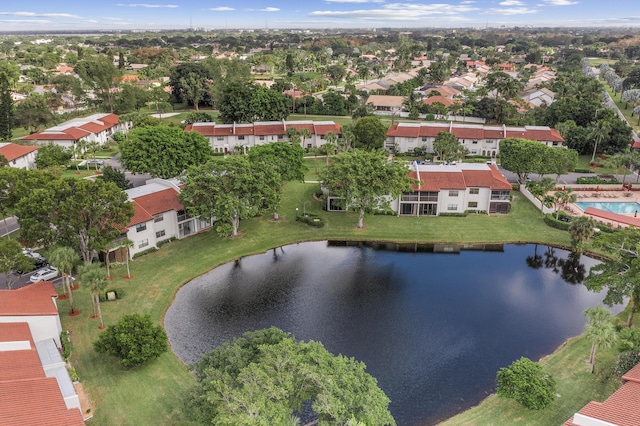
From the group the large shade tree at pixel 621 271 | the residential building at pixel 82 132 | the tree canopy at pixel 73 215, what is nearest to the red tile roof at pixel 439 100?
the residential building at pixel 82 132

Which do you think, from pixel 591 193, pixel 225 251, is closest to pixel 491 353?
pixel 225 251

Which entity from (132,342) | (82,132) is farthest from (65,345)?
(82,132)

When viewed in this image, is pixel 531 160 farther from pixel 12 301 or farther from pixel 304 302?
pixel 12 301

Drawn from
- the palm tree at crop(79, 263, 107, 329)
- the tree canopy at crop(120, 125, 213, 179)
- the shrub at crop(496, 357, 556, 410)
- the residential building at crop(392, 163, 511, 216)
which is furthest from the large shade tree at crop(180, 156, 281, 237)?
the shrub at crop(496, 357, 556, 410)

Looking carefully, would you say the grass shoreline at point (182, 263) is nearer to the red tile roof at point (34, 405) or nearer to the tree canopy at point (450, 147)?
the red tile roof at point (34, 405)

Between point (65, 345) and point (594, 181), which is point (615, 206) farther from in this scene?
point (65, 345)
